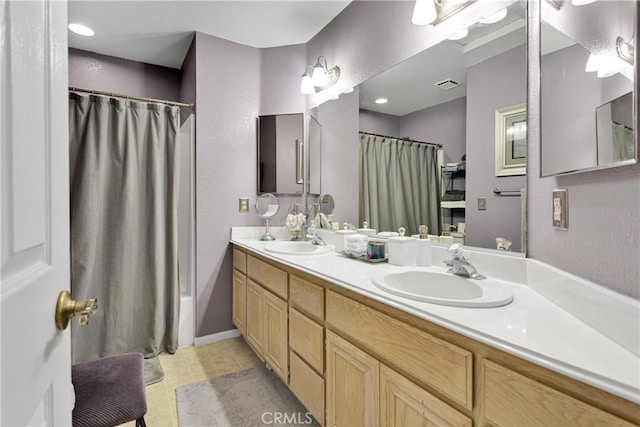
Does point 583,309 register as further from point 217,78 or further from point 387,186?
point 217,78

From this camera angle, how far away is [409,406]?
35.4 inches

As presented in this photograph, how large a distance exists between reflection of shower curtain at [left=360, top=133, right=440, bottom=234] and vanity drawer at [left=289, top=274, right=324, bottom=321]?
2.06 feet

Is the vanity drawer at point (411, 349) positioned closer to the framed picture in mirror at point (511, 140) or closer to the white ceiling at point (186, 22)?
the framed picture in mirror at point (511, 140)

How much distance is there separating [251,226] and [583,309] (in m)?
2.25

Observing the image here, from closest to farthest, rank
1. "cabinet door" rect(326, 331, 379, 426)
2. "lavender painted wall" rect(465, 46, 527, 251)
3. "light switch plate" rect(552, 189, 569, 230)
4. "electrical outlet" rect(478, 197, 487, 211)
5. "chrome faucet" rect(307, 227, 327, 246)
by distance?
"light switch plate" rect(552, 189, 569, 230) < "cabinet door" rect(326, 331, 379, 426) < "lavender painted wall" rect(465, 46, 527, 251) < "electrical outlet" rect(478, 197, 487, 211) < "chrome faucet" rect(307, 227, 327, 246)

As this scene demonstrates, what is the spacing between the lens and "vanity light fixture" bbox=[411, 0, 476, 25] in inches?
54.2

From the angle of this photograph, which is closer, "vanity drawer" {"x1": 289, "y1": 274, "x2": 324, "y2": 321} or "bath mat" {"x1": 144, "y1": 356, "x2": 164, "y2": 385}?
"vanity drawer" {"x1": 289, "y1": 274, "x2": 324, "y2": 321}

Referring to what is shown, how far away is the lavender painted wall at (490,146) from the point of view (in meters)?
1.16

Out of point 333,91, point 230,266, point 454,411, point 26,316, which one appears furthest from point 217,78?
point 454,411

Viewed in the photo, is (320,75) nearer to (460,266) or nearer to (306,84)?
(306,84)

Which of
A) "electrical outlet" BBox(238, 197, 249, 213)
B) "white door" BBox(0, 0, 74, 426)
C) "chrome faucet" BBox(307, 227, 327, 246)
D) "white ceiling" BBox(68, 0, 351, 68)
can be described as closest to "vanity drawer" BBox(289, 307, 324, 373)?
"chrome faucet" BBox(307, 227, 327, 246)

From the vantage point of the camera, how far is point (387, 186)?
1781 millimetres

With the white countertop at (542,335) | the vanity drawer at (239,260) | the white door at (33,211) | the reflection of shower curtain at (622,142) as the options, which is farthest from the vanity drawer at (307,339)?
the reflection of shower curtain at (622,142)

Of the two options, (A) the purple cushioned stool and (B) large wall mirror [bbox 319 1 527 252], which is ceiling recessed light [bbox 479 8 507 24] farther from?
(A) the purple cushioned stool
